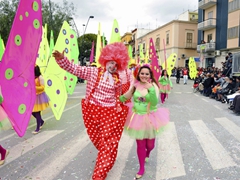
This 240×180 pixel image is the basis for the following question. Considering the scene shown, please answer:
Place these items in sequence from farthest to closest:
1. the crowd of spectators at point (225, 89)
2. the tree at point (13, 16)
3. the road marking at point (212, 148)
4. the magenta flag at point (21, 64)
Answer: the tree at point (13, 16)
the crowd of spectators at point (225, 89)
the road marking at point (212, 148)
the magenta flag at point (21, 64)

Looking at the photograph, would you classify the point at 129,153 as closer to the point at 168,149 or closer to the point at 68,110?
the point at 168,149

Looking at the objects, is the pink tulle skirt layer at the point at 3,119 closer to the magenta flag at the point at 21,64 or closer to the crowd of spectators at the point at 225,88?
the magenta flag at the point at 21,64

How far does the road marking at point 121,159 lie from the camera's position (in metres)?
3.24

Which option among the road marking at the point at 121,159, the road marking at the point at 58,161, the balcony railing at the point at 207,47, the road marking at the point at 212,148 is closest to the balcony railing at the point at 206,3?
the balcony railing at the point at 207,47

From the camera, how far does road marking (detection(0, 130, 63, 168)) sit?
3998 mm

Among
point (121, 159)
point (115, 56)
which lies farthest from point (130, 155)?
point (115, 56)

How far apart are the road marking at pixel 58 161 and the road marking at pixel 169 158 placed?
4.65 feet

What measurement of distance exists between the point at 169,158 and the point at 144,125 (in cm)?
105

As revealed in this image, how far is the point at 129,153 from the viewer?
4.06 meters

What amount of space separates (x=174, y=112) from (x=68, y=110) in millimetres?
3641

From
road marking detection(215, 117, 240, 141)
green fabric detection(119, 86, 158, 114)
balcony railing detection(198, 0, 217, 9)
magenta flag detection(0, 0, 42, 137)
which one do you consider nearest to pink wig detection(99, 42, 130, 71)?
green fabric detection(119, 86, 158, 114)

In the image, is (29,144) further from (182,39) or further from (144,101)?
(182,39)

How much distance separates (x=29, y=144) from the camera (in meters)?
4.59

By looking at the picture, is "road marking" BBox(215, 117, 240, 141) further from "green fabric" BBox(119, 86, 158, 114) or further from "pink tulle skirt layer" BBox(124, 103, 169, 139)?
"green fabric" BBox(119, 86, 158, 114)
